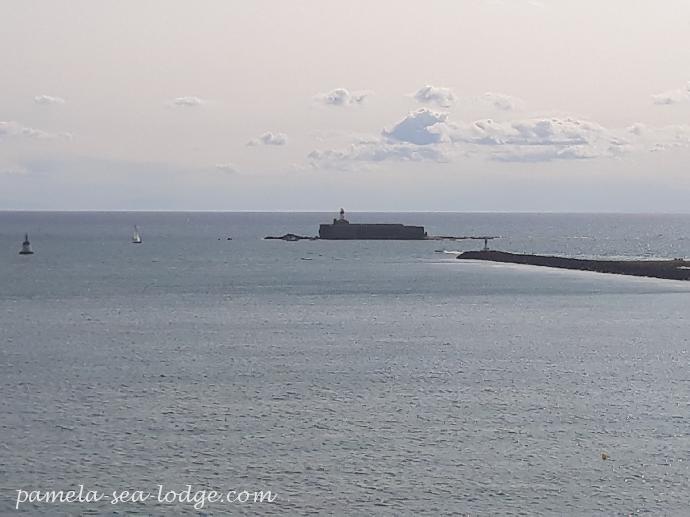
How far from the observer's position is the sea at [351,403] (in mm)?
28562

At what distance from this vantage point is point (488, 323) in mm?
65875

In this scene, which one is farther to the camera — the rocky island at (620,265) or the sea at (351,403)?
the rocky island at (620,265)

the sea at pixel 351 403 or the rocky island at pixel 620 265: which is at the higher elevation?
the rocky island at pixel 620 265

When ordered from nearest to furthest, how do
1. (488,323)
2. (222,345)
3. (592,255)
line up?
(222,345)
(488,323)
(592,255)

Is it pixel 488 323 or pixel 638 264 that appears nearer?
pixel 488 323

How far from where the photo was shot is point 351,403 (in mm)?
38875

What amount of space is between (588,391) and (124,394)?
1646 cm

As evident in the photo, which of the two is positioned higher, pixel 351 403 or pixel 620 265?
pixel 620 265

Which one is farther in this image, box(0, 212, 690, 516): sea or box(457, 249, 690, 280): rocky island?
box(457, 249, 690, 280): rocky island

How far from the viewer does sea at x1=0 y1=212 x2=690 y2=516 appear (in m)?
28.6

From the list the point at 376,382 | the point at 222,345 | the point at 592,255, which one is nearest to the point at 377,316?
the point at 222,345

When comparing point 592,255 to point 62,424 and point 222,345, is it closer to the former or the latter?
point 222,345

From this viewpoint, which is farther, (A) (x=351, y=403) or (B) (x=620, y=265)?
(B) (x=620, y=265)

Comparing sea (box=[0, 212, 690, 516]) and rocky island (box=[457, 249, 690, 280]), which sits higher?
rocky island (box=[457, 249, 690, 280])
